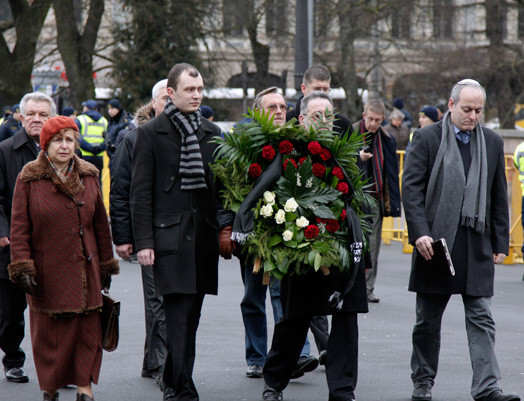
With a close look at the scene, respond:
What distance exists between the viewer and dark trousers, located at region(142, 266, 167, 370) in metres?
6.84

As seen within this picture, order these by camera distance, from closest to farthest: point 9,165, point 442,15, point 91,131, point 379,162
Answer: point 9,165 → point 379,162 → point 91,131 → point 442,15

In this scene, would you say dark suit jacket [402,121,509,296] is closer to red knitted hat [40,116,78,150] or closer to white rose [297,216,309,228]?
white rose [297,216,309,228]

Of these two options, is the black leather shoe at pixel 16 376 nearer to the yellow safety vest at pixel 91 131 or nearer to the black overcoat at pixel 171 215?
the black overcoat at pixel 171 215

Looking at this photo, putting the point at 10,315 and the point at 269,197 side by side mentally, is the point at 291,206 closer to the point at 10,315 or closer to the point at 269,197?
the point at 269,197

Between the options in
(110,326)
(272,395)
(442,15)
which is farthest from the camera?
(442,15)

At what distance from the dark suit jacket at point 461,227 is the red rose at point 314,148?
846 mm

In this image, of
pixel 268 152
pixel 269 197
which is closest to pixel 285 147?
pixel 268 152

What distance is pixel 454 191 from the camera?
6.30 metres

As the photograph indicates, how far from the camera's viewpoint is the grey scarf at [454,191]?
630 centimetres

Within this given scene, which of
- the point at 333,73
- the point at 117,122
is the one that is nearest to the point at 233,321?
the point at 117,122

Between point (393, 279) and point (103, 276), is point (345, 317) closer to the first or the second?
point (103, 276)

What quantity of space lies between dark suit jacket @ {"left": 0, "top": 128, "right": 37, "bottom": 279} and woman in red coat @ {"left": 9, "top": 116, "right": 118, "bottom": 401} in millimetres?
785

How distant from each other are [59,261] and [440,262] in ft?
7.85

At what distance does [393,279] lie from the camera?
1244 centimetres
